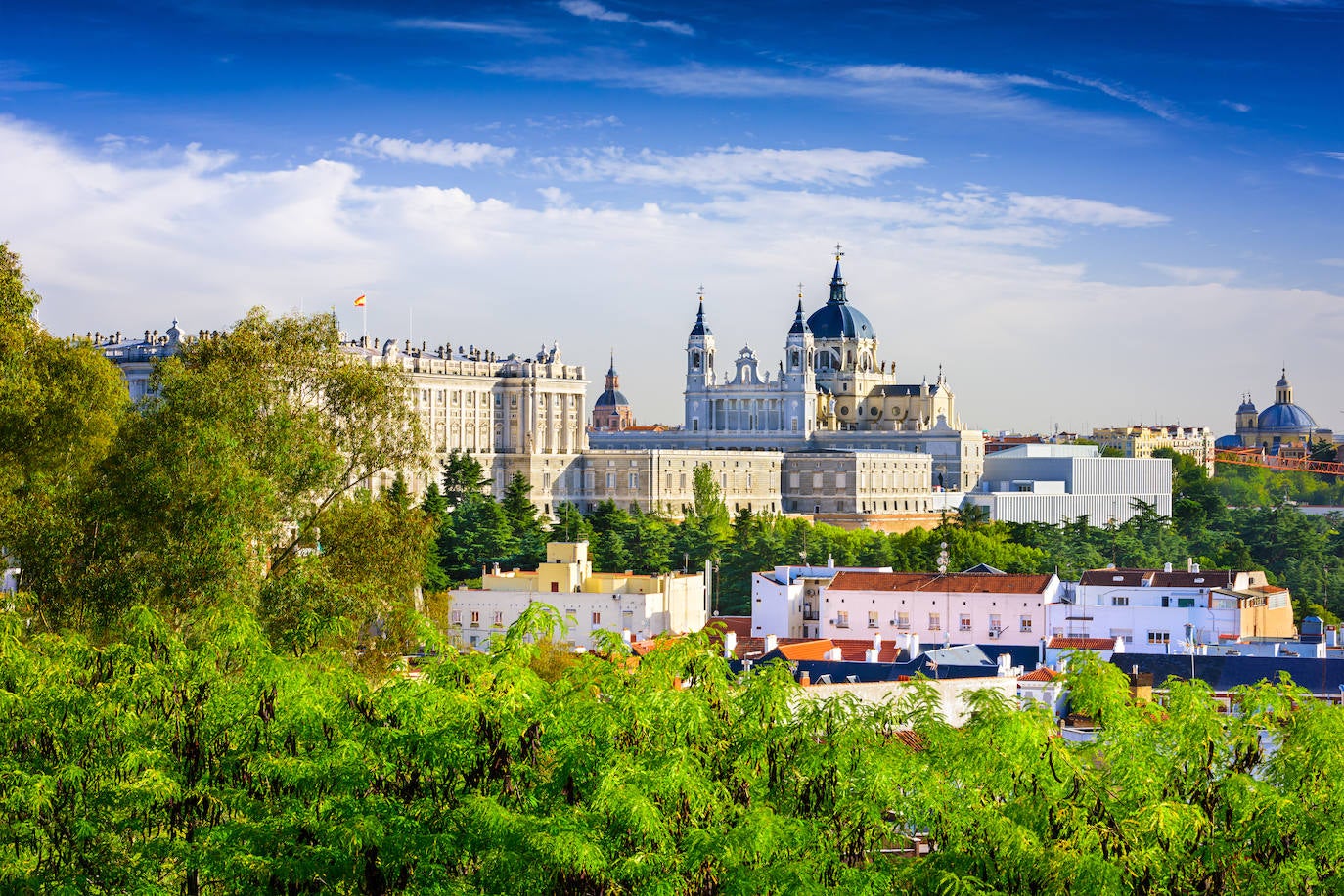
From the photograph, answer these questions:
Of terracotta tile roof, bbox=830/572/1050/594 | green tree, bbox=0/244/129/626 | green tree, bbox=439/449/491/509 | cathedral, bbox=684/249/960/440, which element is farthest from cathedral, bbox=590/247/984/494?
green tree, bbox=0/244/129/626

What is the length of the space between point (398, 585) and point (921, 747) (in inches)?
541

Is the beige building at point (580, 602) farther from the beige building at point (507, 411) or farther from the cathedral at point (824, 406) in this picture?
the cathedral at point (824, 406)

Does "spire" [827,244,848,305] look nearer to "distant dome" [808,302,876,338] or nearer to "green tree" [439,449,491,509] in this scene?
"distant dome" [808,302,876,338]

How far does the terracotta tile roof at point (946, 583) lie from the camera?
67188 mm

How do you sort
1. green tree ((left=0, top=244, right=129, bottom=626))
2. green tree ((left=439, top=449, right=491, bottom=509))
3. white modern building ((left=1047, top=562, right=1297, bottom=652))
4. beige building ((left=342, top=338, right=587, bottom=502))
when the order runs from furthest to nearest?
beige building ((left=342, top=338, right=587, bottom=502)), green tree ((left=439, top=449, right=491, bottom=509)), white modern building ((left=1047, top=562, right=1297, bottom=652)), green tree ((left=0, top=244, right=129, bottom=626))

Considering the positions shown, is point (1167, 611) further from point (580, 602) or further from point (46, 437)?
point (46, 437)

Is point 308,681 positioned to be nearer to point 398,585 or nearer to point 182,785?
point 182,785

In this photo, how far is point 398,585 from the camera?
111 ft

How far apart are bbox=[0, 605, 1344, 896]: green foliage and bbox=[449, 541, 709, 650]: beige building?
41.7 m

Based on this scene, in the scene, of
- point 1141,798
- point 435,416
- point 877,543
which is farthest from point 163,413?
point 435,416

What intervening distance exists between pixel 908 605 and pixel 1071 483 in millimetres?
85181

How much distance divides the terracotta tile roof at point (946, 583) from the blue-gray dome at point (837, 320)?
9387 cm

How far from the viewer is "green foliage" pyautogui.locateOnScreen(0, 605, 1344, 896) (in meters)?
17.9

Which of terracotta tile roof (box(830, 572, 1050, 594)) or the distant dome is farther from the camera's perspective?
the distant dome
